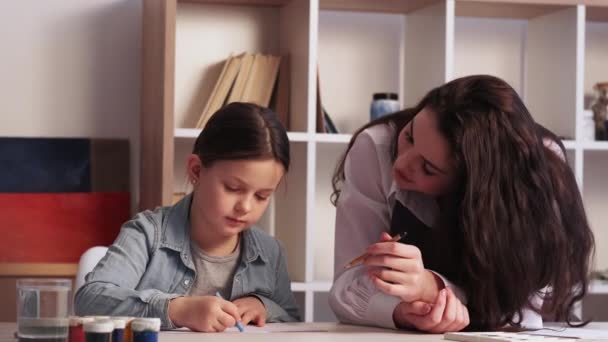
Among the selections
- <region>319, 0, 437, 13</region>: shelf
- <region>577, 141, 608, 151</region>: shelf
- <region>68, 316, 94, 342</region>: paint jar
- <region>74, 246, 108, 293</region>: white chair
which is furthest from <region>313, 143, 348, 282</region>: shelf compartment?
<region>68, 316, 94, 342</region>: paint jar

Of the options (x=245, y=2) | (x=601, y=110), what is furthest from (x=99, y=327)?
(x=601, y=110)

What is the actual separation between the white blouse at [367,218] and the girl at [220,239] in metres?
0.15

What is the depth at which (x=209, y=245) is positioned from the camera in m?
2.07

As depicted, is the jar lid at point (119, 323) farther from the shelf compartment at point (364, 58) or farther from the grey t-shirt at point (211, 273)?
the shelf compartment at point (364, 58)

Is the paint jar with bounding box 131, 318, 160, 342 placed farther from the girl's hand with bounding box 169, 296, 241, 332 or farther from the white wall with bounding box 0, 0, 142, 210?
the white wall with bounding box 0, 0, 142, 210

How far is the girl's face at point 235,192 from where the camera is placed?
1.96 meters

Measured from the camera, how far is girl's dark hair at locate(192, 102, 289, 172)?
200cm

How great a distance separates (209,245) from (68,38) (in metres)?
1.45

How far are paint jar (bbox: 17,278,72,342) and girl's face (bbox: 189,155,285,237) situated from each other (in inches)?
27.3

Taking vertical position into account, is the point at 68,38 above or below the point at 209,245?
above

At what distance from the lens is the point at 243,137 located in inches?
79.2

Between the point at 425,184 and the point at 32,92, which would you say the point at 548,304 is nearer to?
the point at 425,184

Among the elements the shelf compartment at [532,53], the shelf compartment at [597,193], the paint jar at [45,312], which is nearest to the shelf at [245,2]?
the shelf compartment at [532,53]

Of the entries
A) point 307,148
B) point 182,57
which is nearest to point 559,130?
point 307,148
